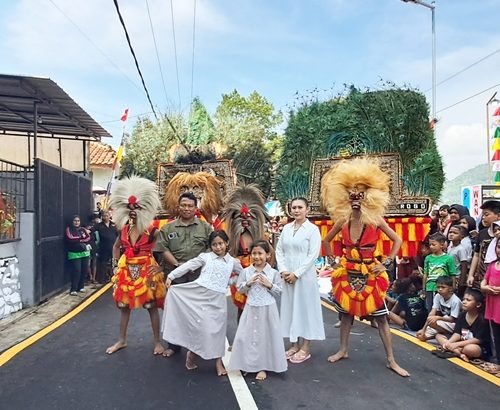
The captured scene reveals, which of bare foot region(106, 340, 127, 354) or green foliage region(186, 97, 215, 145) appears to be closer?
bare foot region(106, 340, 127, 354)

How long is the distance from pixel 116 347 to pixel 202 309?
4.31 feet

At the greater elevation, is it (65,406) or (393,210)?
(393,210)

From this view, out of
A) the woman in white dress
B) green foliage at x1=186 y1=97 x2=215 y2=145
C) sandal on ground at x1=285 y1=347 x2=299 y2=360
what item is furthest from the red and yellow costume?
green foliage at x1=186 y1=97 x2=215 y2=145

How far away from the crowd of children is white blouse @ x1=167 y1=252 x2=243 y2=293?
8.10ft

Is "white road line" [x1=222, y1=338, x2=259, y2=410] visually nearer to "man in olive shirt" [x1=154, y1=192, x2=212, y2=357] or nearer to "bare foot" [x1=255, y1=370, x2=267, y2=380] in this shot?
"bare foot" [x1=255, y1=370, x2=267, y2=380]

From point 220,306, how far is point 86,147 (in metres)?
10.6

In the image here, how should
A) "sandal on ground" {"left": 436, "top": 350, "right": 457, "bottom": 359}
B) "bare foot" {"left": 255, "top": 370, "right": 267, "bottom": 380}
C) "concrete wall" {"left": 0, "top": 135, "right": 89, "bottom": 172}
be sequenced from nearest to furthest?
"bare foot" {"left": 255, "top": 370, "right": 267, "bottom": 380} < "sandal on ground" {"left": 436, "top": 350, "right": 457, "bottom": 359} < "concrete wall" {"left": 0, "top": 135, "right": 89, "bottom": 172}

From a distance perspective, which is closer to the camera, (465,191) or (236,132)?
(465,191)

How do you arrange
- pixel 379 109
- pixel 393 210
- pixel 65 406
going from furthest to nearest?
pixel 379 109 < pixel 393 210 < pixel 65 406

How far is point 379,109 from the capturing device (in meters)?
8.20

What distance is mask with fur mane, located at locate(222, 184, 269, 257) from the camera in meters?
5.53

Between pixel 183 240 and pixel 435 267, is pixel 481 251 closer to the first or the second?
pixel 435 267

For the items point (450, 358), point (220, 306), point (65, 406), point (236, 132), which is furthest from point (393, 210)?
point (236, 132)

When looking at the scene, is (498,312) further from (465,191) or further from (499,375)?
(465,191)
